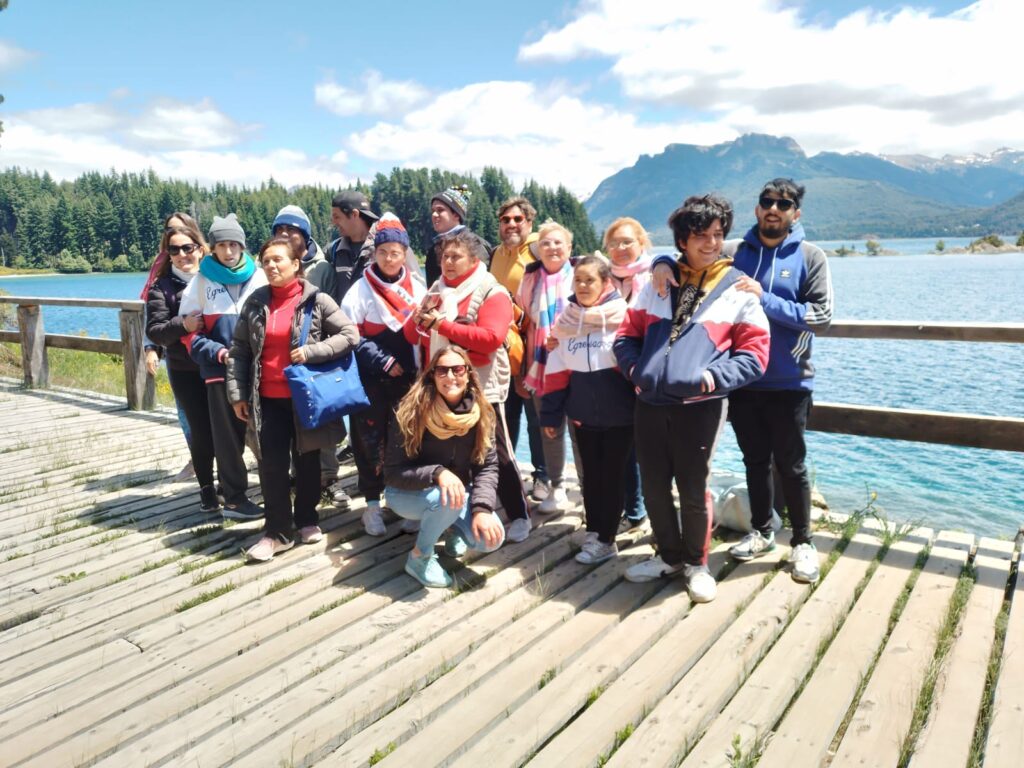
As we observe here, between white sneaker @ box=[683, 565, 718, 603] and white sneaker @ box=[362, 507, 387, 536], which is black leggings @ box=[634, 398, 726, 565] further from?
white sneaker @ box=[362, 507, 387, 536]

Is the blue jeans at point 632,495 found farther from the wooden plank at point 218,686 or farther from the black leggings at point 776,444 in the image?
the wooden plank at point 218,686

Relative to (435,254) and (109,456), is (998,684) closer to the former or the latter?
(435,254)

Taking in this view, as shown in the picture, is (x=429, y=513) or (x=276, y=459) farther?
(x=276, y=459)

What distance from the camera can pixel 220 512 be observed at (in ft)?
16.0

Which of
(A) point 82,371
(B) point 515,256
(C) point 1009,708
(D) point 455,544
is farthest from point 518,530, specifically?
(A) point 82,371

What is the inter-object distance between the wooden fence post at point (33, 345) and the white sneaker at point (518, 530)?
8.08m

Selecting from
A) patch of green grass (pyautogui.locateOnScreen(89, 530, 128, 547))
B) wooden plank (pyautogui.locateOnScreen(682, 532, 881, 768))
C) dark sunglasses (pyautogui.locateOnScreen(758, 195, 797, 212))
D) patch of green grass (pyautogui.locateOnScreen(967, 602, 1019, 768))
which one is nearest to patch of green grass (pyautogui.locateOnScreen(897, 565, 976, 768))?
patch of green grass (pyautogui.locateOnScreen(967, 602, 1019, 768))

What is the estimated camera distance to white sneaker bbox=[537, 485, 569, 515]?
4.66 m

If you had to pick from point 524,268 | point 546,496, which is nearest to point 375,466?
point 546,496

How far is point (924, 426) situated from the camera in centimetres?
398

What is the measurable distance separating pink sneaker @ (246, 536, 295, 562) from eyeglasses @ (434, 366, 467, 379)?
1411 millimetres

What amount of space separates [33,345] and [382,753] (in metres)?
9.37

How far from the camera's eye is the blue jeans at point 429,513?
364 centimetres

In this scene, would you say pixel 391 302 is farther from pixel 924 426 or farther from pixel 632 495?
pixel 924 426
